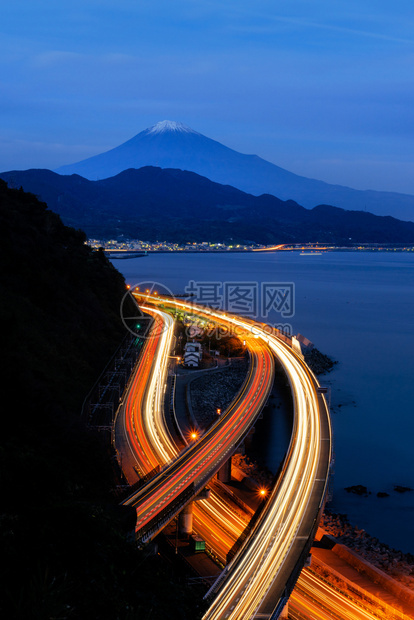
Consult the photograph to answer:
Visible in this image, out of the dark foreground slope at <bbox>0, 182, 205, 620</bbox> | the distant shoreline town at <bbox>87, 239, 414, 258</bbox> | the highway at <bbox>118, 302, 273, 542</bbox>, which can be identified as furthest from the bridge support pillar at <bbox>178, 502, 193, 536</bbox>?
the distant shoreline town at <bbox>87, 239, 414, 258</bbox>

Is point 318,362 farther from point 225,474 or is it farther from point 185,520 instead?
point 185,520

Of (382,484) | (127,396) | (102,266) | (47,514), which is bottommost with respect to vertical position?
(382,484)

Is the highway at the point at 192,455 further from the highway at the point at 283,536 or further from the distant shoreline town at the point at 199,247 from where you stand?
the distant shoreline town at the point at 199,247

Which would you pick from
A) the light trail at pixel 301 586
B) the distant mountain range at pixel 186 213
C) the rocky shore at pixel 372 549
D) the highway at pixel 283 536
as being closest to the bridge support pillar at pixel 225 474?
the light trail at pixel 301 586

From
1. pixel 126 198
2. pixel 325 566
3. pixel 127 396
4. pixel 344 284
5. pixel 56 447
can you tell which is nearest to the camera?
pixel 325 566

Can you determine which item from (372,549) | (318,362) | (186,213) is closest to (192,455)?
(372,549)

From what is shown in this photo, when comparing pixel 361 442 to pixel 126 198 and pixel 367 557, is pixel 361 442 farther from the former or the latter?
pixel 126 198

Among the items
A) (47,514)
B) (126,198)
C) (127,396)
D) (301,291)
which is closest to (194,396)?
(127,396)
